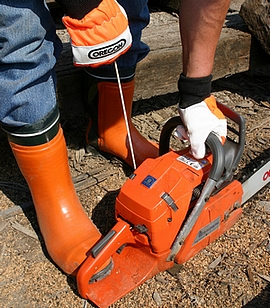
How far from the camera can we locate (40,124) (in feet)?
5.45

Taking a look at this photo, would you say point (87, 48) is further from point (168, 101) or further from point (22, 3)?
point (168, 101)

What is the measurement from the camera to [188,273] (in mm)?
1858

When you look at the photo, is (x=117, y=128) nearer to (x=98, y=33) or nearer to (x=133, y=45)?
(x=133, y=45)

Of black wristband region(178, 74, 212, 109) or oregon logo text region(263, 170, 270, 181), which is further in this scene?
oregon logo text region(263, 170, 270, 181)

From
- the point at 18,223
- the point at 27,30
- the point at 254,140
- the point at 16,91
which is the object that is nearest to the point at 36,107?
the point at 16,91

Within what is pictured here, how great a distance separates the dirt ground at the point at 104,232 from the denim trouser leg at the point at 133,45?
0.40 m

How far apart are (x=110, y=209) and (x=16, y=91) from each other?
2.80 ft

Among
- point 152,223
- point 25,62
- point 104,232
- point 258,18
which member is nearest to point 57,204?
point 104,232

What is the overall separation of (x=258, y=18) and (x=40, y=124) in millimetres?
1733

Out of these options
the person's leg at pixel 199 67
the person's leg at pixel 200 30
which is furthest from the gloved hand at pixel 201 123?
the person's leg at pixel 200 30

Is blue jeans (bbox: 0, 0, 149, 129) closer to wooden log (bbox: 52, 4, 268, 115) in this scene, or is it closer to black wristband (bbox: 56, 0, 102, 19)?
black wristband (bbox: 56, 0, 102, 19)

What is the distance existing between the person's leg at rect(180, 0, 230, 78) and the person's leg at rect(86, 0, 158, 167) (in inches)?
16.3

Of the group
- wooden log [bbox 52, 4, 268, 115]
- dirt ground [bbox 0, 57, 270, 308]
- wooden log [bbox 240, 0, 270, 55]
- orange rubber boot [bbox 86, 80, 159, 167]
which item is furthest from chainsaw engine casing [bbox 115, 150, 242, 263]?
wooden log [bbox 240, 0, 270, 55]

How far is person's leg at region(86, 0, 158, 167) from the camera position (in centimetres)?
208
